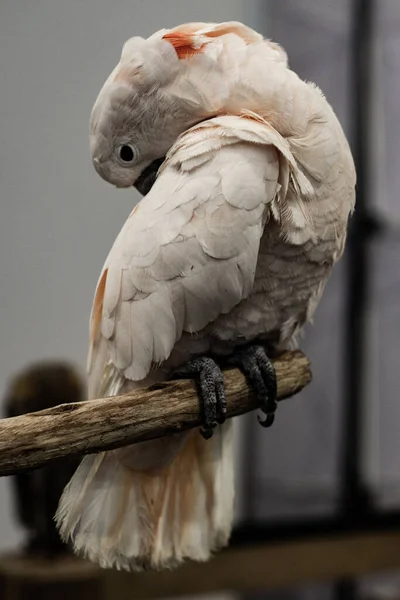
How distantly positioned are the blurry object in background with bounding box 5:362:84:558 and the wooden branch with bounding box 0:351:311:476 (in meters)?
0.37

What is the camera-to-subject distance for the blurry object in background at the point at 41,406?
49.9 inches

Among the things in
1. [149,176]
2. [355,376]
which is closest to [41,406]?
[149,176]

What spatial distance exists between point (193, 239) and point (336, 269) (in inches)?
41.8

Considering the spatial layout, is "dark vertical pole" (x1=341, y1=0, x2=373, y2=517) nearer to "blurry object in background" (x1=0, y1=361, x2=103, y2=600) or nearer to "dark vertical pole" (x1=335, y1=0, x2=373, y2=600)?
"dark vertical pole" (x1=335, y1=0, x2=373, y2=600)

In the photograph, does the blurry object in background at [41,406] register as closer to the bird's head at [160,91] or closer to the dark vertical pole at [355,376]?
the bird's head at [160,91]

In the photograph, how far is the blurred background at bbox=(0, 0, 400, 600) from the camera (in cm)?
100

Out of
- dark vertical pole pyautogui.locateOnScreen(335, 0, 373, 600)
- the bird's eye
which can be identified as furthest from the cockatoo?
dark vertical pole pyautogui.locateOnScreen(335, 0, 373, 600)

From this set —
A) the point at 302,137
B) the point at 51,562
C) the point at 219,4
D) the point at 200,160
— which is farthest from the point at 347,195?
the point at 51,562

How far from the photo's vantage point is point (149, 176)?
1006 mm

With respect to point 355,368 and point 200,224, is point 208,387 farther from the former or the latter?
point 355,368

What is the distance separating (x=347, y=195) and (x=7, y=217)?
481 mm

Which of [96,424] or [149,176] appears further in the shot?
[149,176]

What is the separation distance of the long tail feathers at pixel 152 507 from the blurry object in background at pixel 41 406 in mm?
181

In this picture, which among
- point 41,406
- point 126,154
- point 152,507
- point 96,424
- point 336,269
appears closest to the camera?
point 96,424
